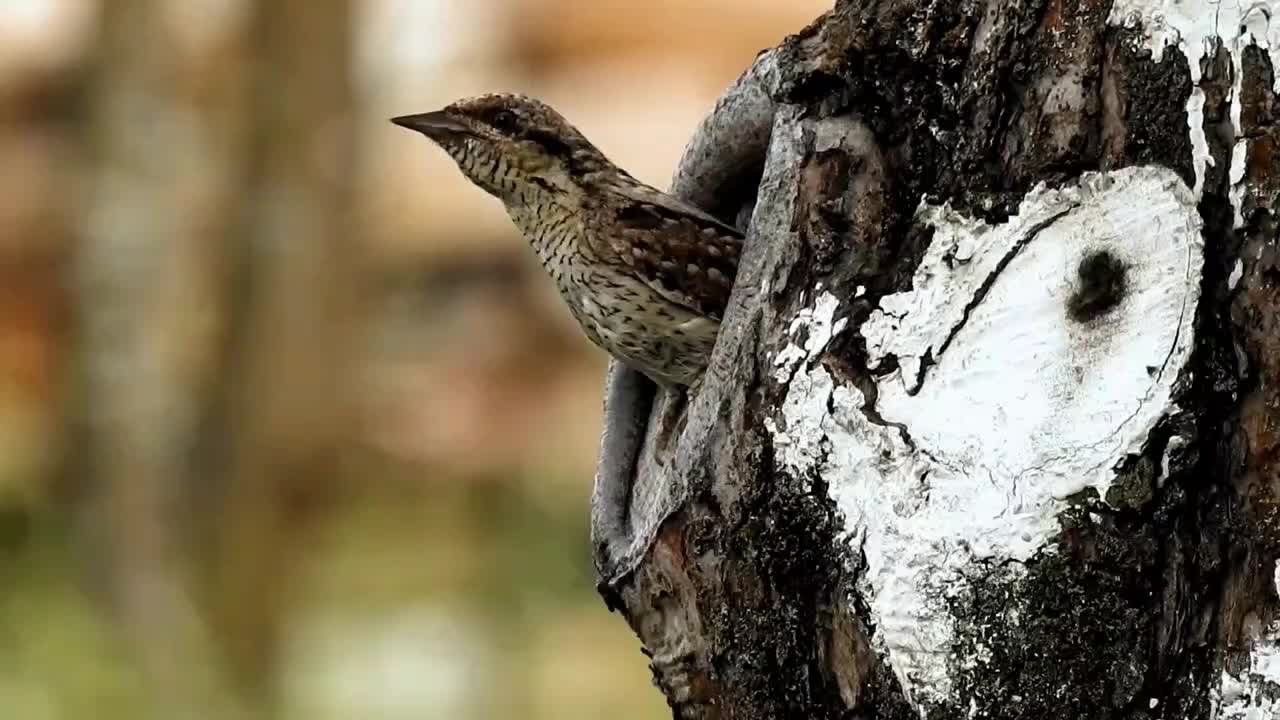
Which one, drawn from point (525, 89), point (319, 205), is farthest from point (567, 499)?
point (319, 205)

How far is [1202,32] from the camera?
5.43ft

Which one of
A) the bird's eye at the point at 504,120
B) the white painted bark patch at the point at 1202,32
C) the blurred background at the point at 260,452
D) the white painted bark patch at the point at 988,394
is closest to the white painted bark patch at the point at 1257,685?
the white painted bark patch at the point at 988,394

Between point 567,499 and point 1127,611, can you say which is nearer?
point 1127,611

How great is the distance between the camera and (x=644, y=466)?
7.98ft

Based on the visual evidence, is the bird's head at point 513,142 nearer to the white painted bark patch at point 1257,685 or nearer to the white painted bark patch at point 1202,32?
the white painted bark patch at point 1202,32

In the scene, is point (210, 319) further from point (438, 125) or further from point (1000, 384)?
point (1000, 384)

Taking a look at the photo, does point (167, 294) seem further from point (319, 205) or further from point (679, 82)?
point (679, 82)

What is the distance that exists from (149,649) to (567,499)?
413 cm

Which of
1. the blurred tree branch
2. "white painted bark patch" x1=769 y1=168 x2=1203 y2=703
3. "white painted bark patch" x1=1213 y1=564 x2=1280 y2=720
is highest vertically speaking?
the blurred tree branch

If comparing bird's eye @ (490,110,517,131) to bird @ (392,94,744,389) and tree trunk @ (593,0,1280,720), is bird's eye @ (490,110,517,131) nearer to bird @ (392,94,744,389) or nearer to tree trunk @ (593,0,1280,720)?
bird @ (392,94,744,389)

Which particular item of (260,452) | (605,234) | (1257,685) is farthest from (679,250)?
(260,452)

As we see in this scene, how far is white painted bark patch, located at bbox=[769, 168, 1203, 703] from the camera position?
1.65 metres

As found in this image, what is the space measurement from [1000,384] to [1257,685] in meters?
0.38

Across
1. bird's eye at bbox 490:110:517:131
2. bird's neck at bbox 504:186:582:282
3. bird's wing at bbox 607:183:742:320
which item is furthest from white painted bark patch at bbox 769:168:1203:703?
bird's eye at bbox 490:110:517:131
